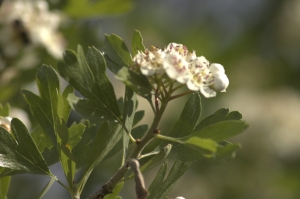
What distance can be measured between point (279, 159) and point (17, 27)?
1.56 metres

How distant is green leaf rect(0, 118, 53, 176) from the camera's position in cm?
→ 72

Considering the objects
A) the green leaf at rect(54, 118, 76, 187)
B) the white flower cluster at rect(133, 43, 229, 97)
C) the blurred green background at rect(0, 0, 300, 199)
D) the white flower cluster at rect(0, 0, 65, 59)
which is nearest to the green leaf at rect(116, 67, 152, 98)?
the white flower cluster at rect(133, 43, 229, 97)

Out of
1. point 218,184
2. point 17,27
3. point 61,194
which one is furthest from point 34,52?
point 218,184

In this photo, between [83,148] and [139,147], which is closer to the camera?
[139,147]

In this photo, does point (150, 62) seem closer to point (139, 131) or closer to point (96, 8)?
point (139, 131)

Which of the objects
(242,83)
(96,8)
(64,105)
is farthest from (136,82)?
(242,83)

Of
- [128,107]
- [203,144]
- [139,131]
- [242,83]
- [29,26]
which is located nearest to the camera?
[203,144]

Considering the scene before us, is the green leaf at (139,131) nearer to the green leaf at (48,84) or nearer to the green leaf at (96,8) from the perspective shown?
the green leaf at (48,84)

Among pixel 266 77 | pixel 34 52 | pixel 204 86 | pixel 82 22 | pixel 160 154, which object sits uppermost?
pixel 266 77

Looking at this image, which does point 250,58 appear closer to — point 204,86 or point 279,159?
point 279,159

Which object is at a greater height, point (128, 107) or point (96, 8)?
point (96, 8)

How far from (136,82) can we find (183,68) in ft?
0.22

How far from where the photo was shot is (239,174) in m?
2.48

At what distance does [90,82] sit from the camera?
687 millimetres
